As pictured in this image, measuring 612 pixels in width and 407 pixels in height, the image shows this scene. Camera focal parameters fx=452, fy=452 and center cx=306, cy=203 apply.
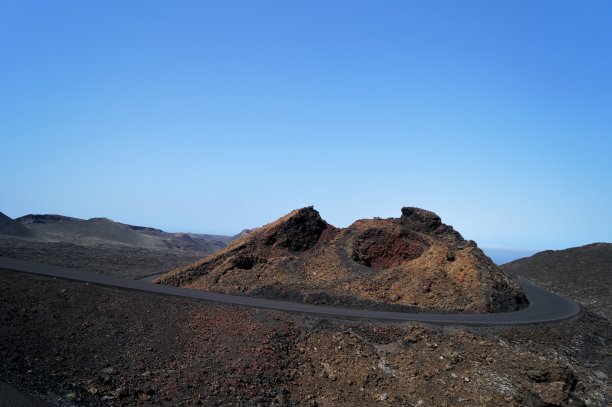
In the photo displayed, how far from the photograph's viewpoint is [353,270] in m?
31.7

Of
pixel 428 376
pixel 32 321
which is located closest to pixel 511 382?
Result: pixel 428 376

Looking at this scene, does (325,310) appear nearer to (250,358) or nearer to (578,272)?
(250,358)

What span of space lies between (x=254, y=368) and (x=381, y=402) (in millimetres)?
4549

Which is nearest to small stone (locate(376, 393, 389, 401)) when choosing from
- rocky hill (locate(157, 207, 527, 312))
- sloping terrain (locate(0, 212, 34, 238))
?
rocky hill (locate(157, 207, 527, 312))

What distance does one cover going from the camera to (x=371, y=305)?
24.3 m

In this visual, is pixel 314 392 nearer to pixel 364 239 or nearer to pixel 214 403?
pixel 214 403

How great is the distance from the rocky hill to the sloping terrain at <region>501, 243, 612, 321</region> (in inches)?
355

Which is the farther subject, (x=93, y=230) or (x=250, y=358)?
(x=93, y=230)

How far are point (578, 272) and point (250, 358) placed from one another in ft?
131

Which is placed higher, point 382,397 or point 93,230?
point 93,230

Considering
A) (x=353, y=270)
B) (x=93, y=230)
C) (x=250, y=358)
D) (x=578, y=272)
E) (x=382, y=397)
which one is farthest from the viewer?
(x=93, y=230)

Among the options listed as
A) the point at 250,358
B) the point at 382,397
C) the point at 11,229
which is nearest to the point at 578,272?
the point at 382,397

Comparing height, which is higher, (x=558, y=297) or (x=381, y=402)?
(x=558, y=297)

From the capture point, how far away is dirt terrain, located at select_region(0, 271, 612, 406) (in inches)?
562
